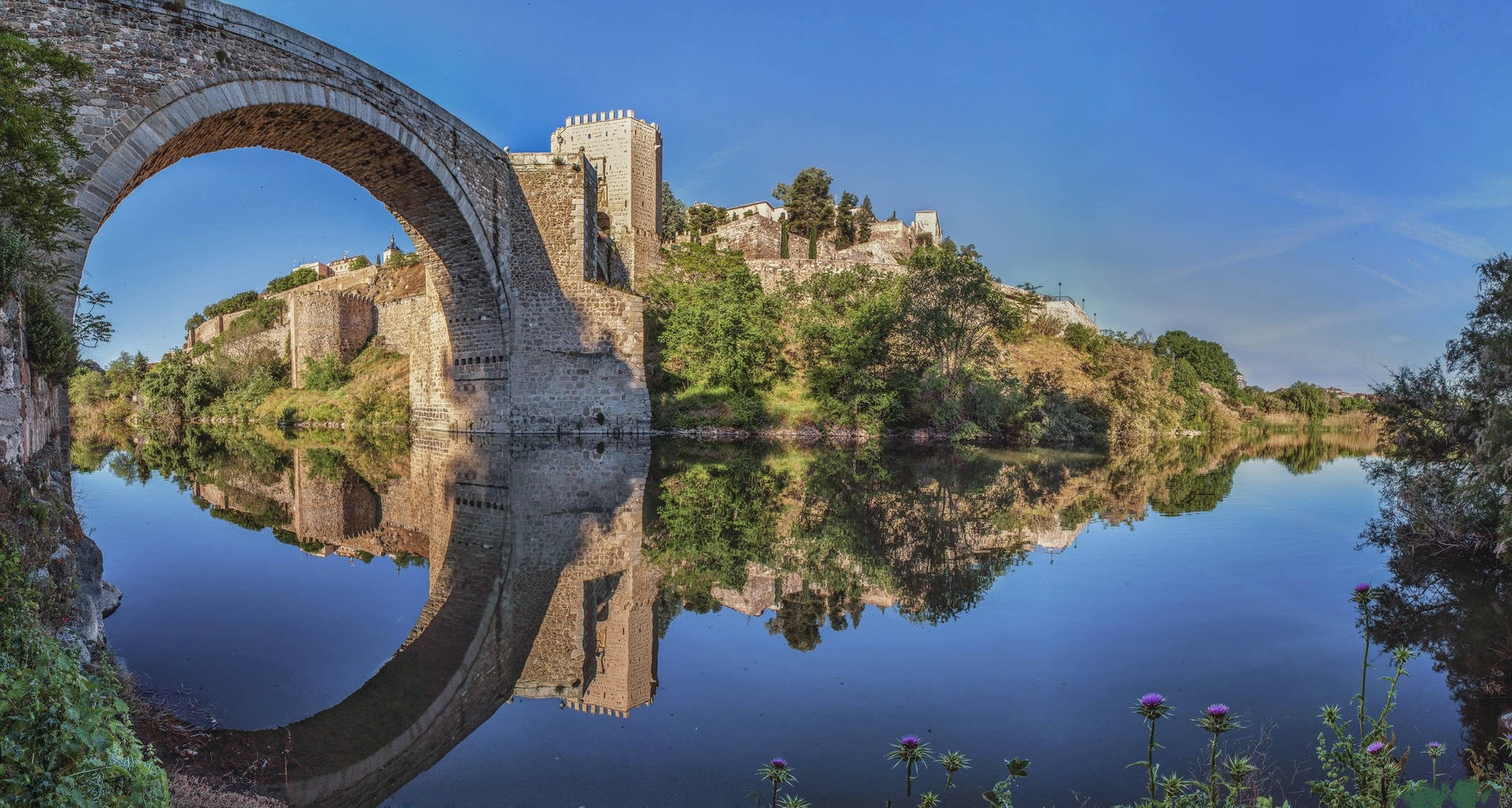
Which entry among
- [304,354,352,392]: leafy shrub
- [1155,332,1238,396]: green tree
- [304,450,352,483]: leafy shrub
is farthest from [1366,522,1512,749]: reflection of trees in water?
[1155,332,1238,396]: green tree

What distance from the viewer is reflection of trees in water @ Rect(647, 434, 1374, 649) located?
18.6ft

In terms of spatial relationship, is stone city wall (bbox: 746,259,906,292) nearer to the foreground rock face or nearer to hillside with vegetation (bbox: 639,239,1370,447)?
hillside with vegetation (bbox: 639,239,1370,447)

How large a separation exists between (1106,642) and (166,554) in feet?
26.2

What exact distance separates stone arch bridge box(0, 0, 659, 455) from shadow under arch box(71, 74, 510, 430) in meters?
0.03

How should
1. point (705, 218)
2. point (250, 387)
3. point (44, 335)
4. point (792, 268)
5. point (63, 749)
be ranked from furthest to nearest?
point (705, 218) < point (792, 268) < point (250, 387) < point (44, 335) < point (63, 749)

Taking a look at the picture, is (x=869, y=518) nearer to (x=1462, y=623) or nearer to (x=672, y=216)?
(x=1462, y=623)

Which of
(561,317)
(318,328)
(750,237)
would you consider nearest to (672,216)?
(750,237)

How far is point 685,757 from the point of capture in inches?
129

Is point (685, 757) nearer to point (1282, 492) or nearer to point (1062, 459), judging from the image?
point (1282, 492)

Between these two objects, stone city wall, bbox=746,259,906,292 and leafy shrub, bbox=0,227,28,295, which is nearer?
leafy shrub, bbox=0,227,28,295

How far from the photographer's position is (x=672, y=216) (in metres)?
49.7

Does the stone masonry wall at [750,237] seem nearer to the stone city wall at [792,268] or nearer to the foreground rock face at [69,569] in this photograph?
the stone city wall at [792,268]

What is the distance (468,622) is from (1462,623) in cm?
666

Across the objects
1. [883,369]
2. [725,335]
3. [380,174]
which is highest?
[380,174]
